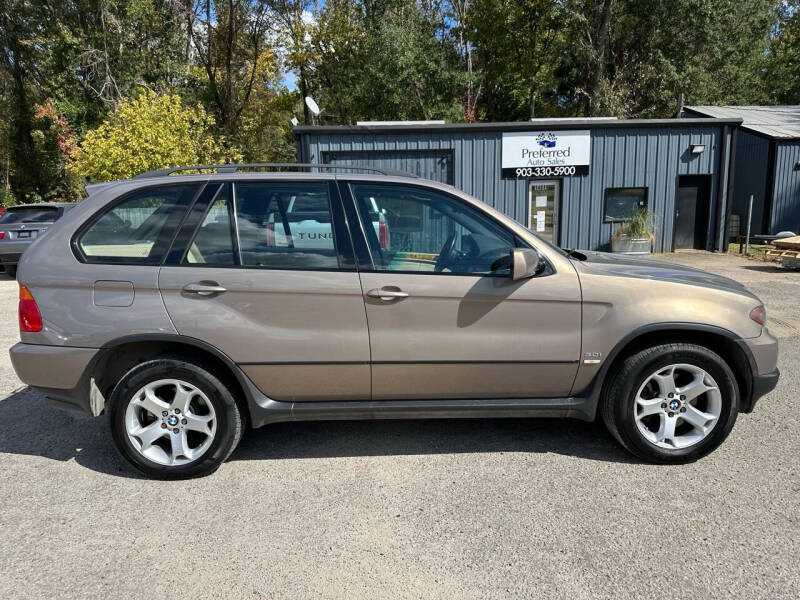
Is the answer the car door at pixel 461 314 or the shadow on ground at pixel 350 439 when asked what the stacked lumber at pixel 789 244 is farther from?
the car door at pixel 461 314

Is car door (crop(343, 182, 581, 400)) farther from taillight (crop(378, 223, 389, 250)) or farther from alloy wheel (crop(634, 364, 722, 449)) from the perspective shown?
alloy wheel (crop(634, 364, 722, 449))

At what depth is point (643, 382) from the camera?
11.0ft

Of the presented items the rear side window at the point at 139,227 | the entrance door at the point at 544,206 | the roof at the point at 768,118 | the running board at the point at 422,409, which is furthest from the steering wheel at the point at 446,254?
the roof at the point at 768,118

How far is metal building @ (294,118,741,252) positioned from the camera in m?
14.7

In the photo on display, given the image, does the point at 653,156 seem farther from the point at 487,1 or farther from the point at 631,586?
the point at 487,1

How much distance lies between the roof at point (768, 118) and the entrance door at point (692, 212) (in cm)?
246

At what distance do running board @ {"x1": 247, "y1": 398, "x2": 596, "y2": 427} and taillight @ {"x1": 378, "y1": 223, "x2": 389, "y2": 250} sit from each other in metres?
0.94

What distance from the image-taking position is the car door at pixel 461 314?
3.23 meters

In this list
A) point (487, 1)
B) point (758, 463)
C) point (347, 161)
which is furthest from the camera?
point (487, 1)

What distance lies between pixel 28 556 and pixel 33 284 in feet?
4.79

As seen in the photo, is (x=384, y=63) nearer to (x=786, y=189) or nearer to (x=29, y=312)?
(x=786, y=189)

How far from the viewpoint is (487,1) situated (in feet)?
95.9

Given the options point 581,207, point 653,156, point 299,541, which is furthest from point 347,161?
point 299,541

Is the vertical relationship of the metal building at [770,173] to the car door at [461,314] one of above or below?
above
